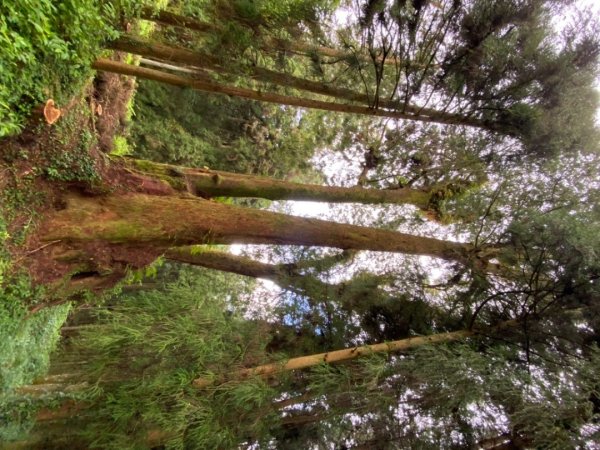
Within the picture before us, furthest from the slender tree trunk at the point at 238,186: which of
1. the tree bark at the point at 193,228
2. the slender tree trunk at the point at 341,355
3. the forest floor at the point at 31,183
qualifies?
the slender tree trunk at the point at 341,355

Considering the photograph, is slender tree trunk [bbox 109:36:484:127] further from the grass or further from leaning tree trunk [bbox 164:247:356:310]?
leaning tree trunk [bbox 164:247:356:310]

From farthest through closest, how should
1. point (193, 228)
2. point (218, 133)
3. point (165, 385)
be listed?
1. point (218, 133)
2. point (193, 228)
3. point (165, 385)

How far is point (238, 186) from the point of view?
6.60 m

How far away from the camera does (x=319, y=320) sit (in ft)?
23.1

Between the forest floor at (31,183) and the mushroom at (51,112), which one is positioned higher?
the mushroom at (51,112)

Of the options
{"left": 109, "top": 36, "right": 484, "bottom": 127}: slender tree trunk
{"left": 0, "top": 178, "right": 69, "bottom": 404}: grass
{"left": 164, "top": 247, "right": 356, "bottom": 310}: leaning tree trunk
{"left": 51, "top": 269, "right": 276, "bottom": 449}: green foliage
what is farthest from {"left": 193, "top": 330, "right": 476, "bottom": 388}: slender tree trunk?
{"left": 109, "top": 36, "right": 484, "bottom": 127}: slender tree trunk

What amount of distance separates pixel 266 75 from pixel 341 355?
4.31 metres

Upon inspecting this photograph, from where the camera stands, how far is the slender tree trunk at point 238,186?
19.8 ft

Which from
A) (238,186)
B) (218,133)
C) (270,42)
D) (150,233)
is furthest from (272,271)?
(218,133)

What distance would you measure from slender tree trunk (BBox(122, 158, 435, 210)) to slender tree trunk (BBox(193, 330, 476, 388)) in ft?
8.55

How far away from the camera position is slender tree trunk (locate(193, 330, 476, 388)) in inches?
208

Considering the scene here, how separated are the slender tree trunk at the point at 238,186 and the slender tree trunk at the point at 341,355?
103 inches

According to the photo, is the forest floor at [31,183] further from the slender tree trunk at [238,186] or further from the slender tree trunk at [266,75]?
the slender tree trunk at [266,75]

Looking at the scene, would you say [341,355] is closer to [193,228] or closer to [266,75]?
[193,228]
